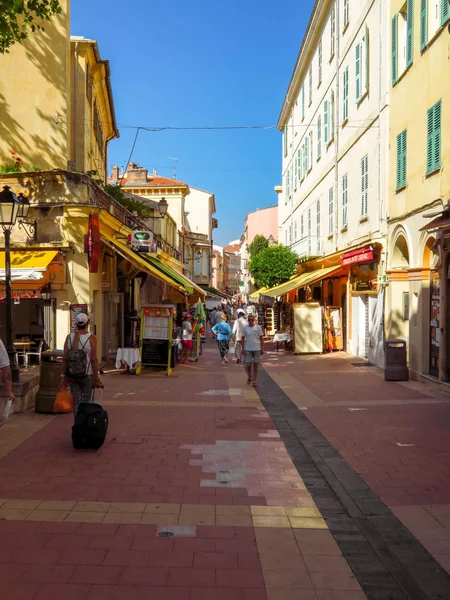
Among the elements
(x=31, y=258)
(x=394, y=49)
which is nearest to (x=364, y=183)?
(x=394, y=49)

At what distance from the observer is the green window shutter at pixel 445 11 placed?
11.9 meters

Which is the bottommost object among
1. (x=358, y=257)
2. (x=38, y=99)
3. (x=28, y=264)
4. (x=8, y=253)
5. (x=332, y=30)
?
(x=8, y=253)

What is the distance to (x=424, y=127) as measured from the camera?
13.6 metres

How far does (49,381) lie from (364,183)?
12617 millimetres

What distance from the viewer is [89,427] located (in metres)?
7.17

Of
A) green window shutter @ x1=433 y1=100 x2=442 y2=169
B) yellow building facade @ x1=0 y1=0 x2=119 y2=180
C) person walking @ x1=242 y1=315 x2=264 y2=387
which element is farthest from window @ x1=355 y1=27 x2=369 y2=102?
person walking @ x1=242 y1=315 x2=264 y2=387

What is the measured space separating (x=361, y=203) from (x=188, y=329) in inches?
266

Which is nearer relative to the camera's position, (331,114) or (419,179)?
(419,179)

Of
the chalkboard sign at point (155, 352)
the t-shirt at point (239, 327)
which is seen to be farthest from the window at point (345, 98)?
the chalkboard sign at point (155, 352)

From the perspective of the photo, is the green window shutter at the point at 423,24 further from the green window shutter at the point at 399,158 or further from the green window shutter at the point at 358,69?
the green window shutter at the point at 358,69

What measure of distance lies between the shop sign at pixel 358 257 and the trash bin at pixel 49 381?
10.1m

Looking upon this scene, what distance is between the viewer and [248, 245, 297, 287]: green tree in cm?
3003

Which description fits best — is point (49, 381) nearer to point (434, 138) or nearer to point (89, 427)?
point (89, 427)

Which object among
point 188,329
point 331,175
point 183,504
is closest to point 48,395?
point 183,504
